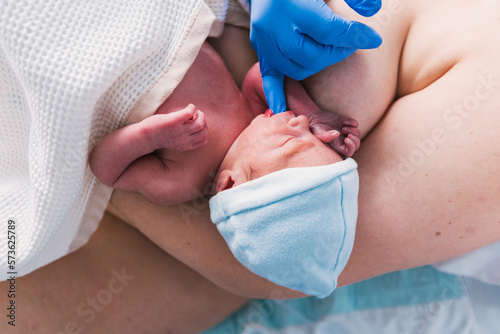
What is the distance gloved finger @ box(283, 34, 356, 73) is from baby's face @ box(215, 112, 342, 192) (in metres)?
0.11

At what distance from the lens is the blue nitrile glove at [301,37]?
773 mm

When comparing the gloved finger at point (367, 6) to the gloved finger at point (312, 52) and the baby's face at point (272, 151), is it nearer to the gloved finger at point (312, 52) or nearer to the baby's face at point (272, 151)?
the gloved finger at point (312, 52)

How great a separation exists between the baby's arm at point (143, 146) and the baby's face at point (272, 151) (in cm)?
8

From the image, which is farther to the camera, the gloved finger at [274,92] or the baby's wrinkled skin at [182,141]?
the gloved finger at [274,92]

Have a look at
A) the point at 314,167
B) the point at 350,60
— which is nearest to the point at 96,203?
the point at 314,167

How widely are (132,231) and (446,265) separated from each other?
0.84 meters

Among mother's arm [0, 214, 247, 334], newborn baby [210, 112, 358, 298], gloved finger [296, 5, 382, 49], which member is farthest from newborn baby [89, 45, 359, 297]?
mother's arm [0, 214, 247, 334]

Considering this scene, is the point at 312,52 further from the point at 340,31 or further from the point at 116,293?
the point at 116,293

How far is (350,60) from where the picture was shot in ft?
2.80

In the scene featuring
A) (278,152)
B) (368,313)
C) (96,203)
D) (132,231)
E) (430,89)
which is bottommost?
(368,313)

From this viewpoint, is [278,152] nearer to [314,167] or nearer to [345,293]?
[314,167]

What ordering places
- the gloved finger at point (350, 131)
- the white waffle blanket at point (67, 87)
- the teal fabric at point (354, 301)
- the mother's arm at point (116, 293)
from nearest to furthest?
1. the white waffle blanket at point (67, 87)
2. the gloved finger at point (350, 131)
3. the mother's arm at point (116, 293)
4. the teal fabric at point (354, 301)

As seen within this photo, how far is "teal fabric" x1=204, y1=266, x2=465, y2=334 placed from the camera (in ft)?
3.64

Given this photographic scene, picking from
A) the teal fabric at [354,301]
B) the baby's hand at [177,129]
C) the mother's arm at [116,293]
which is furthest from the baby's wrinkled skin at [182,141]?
the teal fabric at [354,301]
